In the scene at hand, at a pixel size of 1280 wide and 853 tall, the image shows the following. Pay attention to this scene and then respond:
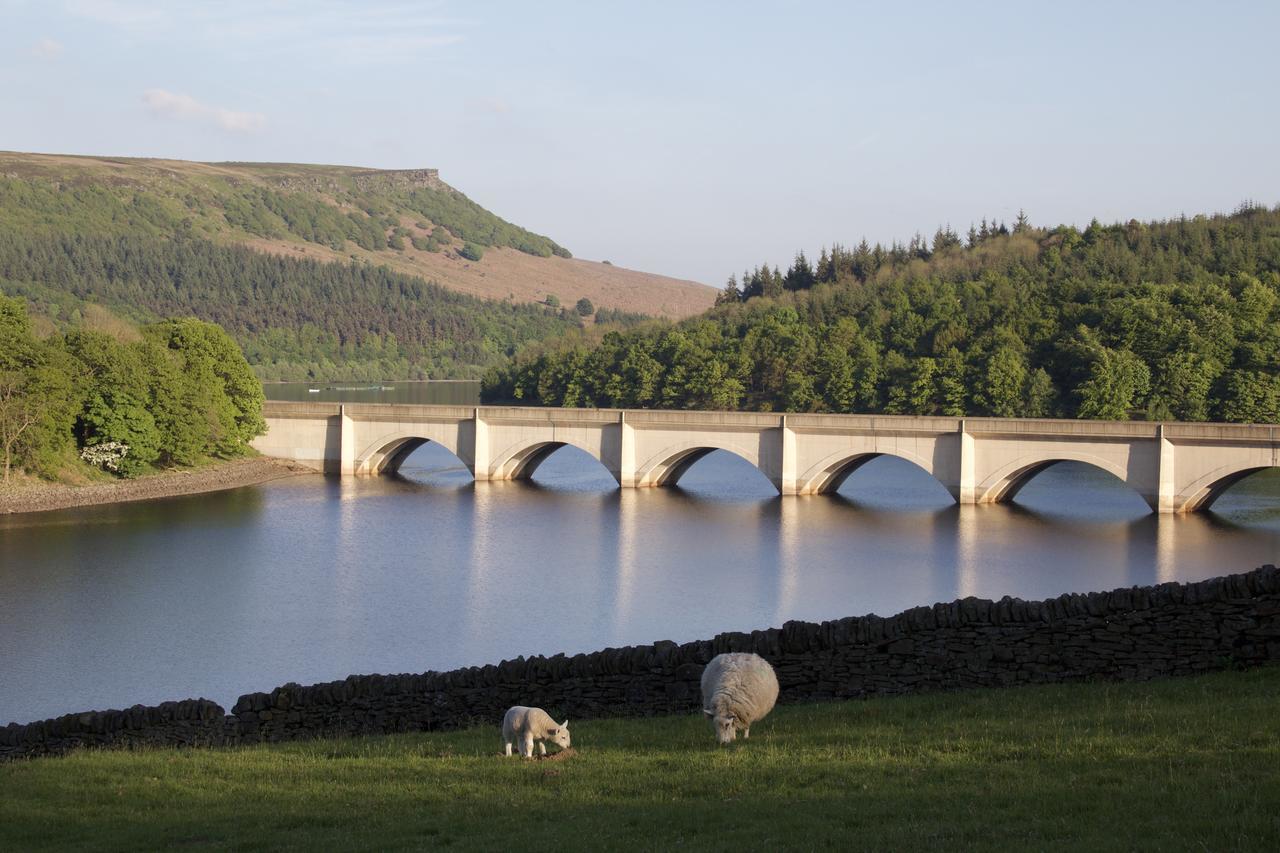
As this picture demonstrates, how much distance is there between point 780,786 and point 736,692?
8.36ft

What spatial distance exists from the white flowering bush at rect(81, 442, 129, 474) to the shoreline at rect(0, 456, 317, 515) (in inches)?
51.5

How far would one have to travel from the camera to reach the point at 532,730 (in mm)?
14234

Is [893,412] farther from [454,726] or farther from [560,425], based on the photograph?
[454,726]

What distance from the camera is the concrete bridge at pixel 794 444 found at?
55.2 metres

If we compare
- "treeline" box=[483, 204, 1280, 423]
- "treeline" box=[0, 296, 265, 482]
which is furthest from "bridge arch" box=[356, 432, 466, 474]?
"treeline" box=[483, 204, 1280, 423]

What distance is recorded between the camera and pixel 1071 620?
51.7ft

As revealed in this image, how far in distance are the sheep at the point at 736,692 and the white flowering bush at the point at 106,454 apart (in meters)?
55.4

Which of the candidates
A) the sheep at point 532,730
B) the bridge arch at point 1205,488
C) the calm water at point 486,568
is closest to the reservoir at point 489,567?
the calm water at point 486,568

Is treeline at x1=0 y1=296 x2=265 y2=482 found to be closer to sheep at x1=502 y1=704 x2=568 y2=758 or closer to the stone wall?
the stone wall

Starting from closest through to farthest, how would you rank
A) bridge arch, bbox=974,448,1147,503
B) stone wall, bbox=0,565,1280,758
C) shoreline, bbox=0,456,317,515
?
1. stone wall, bbox=0,565,1280,758
2. shoreline, bbox=0,456,317,515
3. bridge arch, bbox=974,448,1147,503

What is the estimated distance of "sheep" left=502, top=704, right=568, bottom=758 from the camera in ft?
46.7

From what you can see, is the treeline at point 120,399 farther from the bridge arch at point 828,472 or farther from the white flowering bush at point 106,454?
the bridge arch at point 828,472

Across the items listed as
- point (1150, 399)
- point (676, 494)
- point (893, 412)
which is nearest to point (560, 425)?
point (676, 494)

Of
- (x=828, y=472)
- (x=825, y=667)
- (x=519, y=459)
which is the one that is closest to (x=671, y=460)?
(x=828, y=472)
